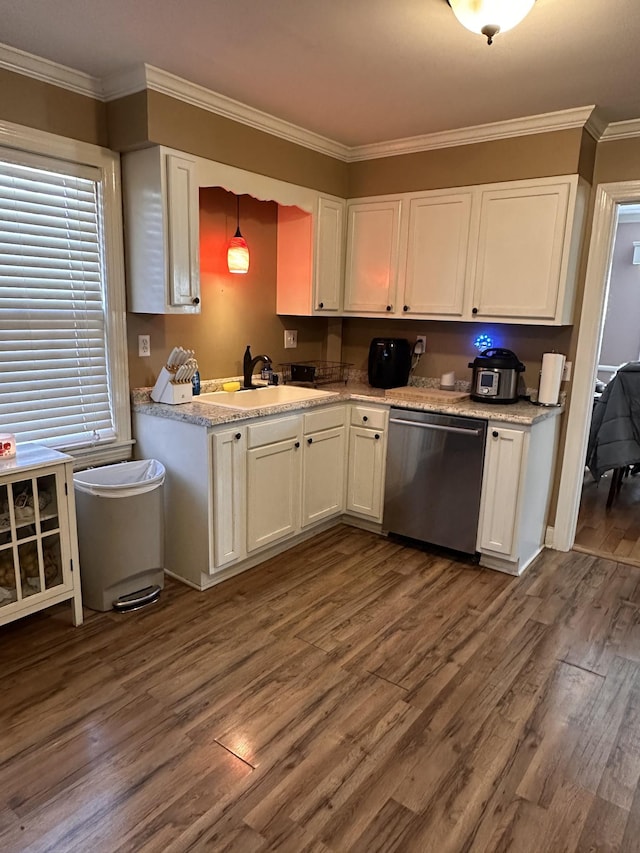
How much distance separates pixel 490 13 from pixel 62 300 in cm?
211

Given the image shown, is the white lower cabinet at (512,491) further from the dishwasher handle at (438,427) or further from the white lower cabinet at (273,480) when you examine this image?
the white lower cabinet at (273,480)

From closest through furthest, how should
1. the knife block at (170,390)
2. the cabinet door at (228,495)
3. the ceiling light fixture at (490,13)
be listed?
1. the ceiling light fixture at (490,13)
2. the cabinet door at (228,495)
3. the knife block at (170,390)

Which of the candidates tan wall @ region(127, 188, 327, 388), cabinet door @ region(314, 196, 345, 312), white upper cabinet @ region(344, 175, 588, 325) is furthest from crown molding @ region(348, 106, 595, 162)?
tan wall @ region(127, 188, 327, 388)

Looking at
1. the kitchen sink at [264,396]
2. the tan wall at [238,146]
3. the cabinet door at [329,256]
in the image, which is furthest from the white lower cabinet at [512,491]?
the tan wall at [238,146]

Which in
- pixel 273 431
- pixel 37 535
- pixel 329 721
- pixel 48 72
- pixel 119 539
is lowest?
pixel 329 721

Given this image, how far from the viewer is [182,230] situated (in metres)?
2.76

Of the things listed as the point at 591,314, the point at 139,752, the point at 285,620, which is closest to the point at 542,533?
the point at 591,314

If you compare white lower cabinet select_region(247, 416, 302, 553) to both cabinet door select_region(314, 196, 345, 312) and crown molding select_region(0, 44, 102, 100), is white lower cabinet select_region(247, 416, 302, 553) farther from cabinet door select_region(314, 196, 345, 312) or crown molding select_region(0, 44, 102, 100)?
crown molding select_region(0, 44, 102, 100)

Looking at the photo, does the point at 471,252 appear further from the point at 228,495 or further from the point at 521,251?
the point at 228,495

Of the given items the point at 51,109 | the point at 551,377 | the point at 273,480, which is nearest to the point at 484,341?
the point at 551,377

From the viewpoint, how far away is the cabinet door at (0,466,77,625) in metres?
2.25

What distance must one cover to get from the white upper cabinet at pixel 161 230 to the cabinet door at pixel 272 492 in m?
0.85

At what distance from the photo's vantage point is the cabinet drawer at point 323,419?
3.26 metres

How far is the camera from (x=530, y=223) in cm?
307
